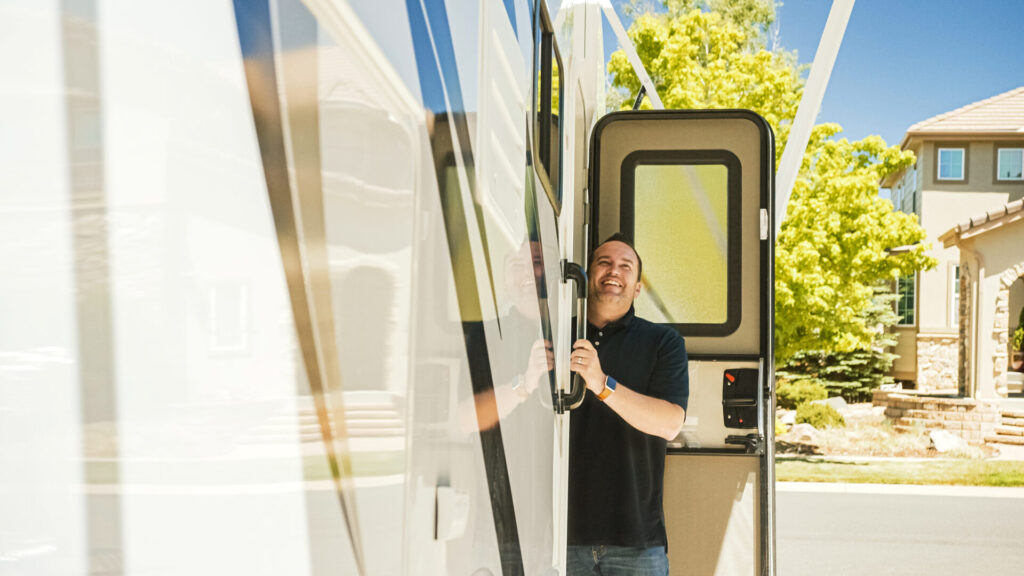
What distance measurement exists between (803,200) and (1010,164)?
13297 mm

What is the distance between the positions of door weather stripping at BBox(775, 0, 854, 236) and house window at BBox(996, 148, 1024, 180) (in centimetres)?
2082

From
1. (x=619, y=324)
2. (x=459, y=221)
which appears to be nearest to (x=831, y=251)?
(x=619, y=324)

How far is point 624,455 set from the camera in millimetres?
3322

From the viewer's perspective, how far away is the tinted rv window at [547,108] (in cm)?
222

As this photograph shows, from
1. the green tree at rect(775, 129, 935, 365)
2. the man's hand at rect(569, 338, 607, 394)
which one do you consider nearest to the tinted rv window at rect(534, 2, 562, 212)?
the man's hand at rect(569, 338, 607, 394)

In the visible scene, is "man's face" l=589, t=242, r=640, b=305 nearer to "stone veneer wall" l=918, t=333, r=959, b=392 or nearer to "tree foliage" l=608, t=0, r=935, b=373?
"tree foliage" l=608, t=0, r=935, b=373

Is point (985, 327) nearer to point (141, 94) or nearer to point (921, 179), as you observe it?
point (921, 179)

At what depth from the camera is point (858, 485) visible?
35.1 feet

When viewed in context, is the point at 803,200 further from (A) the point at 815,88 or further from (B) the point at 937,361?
(B) the point at 937,361

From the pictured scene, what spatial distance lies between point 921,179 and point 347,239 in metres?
24.2

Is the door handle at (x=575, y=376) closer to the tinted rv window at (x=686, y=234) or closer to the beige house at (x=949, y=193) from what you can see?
the tinted rv window at (x=686, y=234)

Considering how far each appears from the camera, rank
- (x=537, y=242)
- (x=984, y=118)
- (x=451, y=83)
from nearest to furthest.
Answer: (x=451, y=83)
(x=537, y=242)
(x=984, y=118)

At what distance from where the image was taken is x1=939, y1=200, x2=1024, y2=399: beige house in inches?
675

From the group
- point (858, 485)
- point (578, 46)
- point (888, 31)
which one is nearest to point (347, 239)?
point (578, 46)
